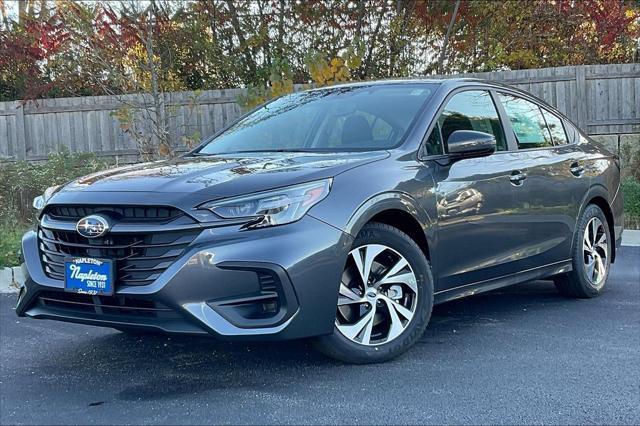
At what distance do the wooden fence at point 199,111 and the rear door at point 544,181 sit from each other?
7508mm

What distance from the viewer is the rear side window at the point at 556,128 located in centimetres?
571

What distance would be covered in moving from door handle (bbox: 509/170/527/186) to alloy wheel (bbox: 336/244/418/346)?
1226 millimetres

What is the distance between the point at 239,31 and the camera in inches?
586

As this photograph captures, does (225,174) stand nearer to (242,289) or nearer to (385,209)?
(242,289)

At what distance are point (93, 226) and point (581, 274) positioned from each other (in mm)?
3741

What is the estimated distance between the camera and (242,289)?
3.47 m

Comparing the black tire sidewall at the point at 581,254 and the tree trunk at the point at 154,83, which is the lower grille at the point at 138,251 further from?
the tree trunk at the point at 154,83

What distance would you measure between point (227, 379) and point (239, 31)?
39.3 ft

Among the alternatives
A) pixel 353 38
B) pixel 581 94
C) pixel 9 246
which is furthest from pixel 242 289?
pixel 353 38

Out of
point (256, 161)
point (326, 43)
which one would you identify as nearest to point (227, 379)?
point (256, 161)

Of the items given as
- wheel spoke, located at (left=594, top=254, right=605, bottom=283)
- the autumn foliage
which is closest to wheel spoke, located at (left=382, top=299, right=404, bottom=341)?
wheel spoke, located at (left=594, top=254, right=605, bottom=283)

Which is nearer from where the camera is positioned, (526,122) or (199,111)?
(526,122)

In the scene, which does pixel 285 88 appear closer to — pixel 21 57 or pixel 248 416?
pixel 21 57

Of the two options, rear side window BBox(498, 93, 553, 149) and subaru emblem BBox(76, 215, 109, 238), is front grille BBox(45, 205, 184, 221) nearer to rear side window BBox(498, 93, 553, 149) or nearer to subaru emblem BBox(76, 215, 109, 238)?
subaru emblem BBox(76, 215, 109, 238)
